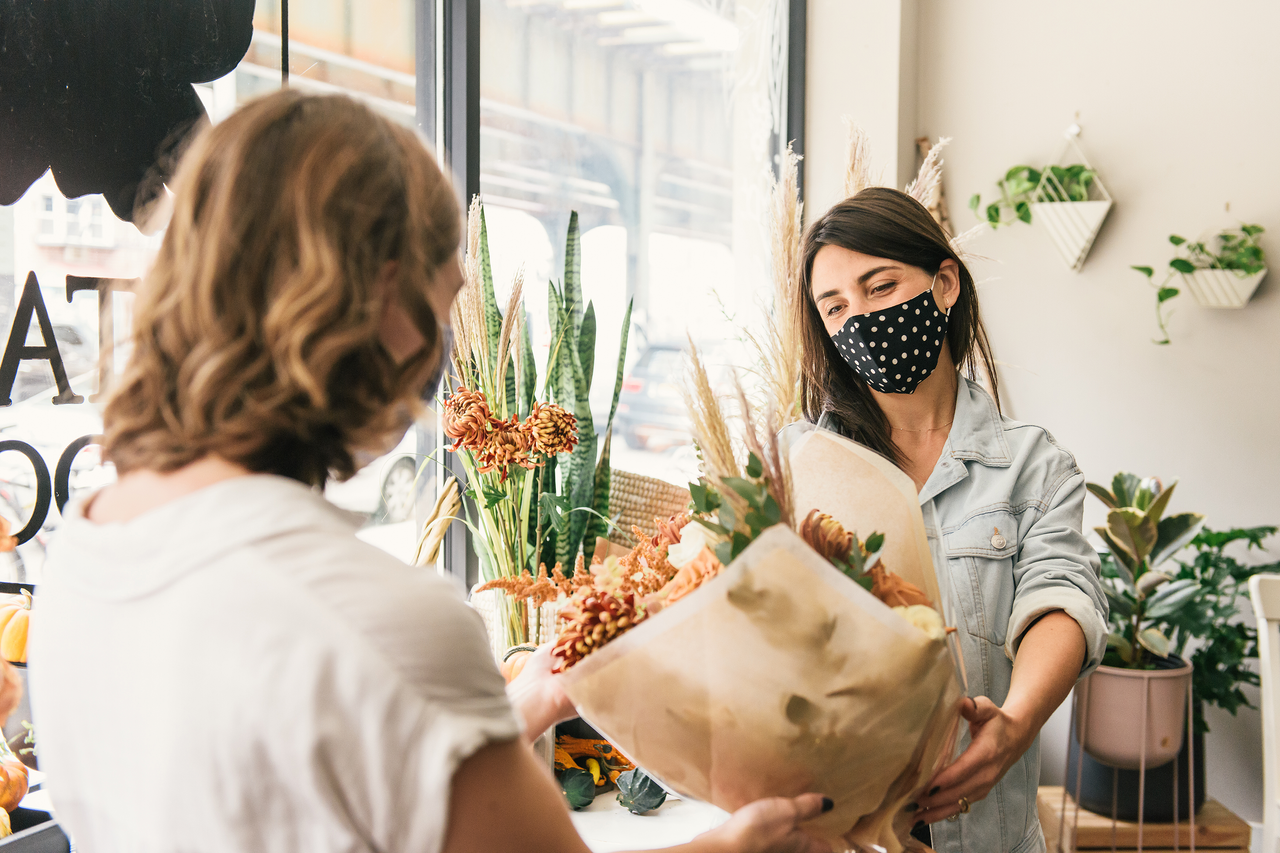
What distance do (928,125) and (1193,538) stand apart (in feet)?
5.57

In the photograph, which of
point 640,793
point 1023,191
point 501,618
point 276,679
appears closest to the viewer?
point 276,679

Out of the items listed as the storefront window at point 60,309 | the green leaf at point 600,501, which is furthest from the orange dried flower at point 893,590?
the green leaf at point 600,501

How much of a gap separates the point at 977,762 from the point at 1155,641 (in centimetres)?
193

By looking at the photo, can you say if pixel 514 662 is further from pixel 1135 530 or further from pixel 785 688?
pixel 1135 530

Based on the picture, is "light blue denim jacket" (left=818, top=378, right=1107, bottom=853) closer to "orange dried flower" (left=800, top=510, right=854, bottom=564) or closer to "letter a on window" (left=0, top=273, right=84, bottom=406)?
"orange dried flower" (left=800, top=510, right=854, bottom=564)

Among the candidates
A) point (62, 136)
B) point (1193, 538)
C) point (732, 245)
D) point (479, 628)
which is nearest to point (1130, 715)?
point (1193, 538)

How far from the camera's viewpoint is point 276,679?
502mm

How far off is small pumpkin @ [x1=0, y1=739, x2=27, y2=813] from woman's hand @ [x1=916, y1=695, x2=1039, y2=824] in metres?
1.15

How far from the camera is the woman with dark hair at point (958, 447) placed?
4.15 ft

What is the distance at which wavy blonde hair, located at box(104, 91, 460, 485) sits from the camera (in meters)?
0.56

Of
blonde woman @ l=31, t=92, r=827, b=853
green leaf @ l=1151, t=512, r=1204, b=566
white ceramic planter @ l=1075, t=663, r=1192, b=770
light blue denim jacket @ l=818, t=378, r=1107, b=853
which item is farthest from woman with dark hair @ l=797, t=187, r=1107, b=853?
green leaf @ l=1151, t=512, r=1204, b=566

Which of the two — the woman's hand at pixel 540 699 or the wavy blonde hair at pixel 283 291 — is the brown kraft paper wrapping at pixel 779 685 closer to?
the woman's hand at pixel 540 699

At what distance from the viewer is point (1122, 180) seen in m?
2.98

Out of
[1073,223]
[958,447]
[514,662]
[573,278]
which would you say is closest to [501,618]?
[514,662]
